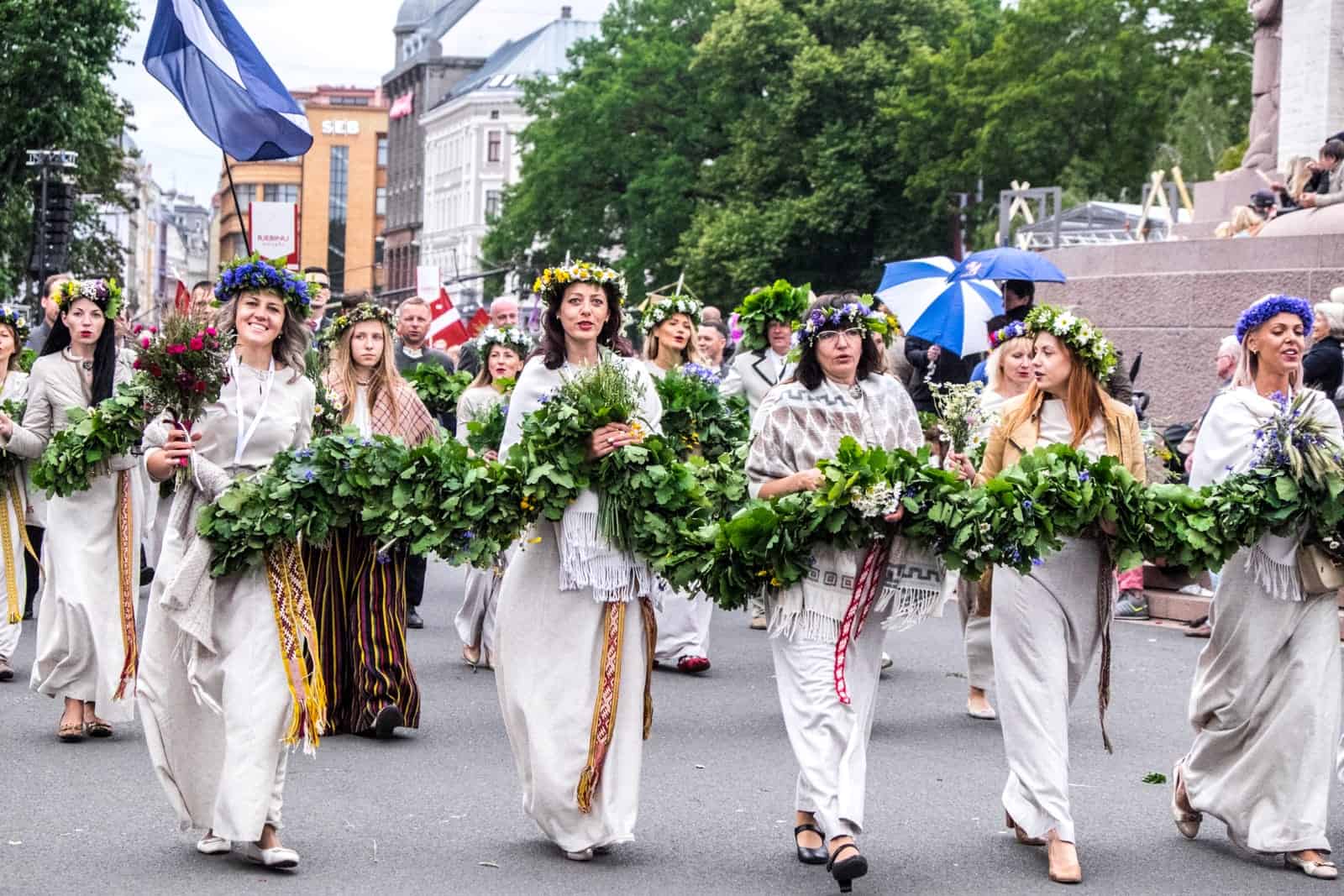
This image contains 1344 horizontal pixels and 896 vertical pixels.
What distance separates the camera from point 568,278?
820cm

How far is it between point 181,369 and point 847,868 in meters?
2.88

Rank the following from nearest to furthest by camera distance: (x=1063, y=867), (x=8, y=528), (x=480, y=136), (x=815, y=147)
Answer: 1. (x=1063, y=867)
2. (x=8, y=528)
3. (x=815, y=147)
4. (x=480, y=136)

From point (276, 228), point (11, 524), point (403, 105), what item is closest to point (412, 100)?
point (403, 105)

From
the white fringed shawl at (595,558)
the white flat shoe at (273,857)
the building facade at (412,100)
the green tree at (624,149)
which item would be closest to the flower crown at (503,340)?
the white fringed shawl at (595,558)

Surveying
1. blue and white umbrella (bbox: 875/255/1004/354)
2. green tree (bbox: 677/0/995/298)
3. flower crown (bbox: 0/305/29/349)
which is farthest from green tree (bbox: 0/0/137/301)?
flower crown (bbox: 0/305/29/349)

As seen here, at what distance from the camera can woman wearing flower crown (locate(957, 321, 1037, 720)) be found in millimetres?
10766

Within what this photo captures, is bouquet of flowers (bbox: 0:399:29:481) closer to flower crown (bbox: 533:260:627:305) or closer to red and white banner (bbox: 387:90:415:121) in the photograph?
flower crown (bbox: 533:260:627:305)

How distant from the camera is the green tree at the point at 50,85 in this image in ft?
135

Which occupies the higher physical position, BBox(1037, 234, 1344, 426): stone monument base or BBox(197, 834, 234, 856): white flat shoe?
BBox(1037, 234, 1344, 426): stone monument base

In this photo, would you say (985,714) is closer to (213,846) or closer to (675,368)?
(675,368)

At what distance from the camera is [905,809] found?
8781 millimetres

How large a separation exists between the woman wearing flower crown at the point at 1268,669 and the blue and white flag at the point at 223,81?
7009 millimetres

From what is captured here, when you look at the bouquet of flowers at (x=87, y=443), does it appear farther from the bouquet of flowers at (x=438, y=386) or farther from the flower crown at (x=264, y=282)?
the bouquet of flowers at (x=438, y=386)

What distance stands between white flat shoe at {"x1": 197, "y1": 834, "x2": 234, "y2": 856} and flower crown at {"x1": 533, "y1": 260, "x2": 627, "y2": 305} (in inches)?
90.5
